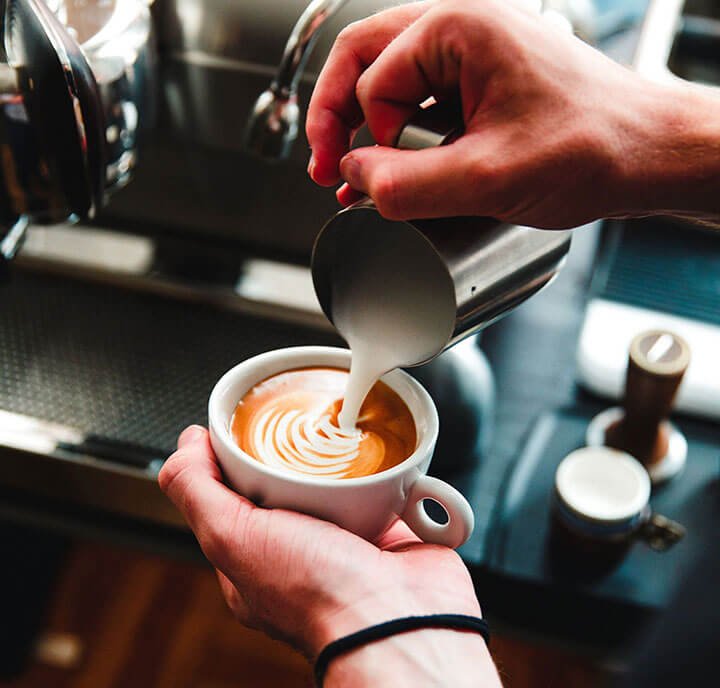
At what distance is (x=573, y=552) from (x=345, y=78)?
0.48m

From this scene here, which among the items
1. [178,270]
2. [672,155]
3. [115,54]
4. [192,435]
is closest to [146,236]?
[178,270]

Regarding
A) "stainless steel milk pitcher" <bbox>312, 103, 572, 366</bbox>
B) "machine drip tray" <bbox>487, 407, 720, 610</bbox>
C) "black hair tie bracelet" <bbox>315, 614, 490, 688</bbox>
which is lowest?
"machine drip tray" <bbox>487, 407, 720, 610</bbox>

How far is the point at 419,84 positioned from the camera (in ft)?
1.86

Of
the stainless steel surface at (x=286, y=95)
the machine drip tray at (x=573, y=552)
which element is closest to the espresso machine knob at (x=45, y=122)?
the stainless steel surface at (x=286, y=95)

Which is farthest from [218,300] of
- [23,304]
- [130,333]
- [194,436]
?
[194,436]

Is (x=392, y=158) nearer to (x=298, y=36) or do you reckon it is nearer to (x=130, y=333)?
(x=298, y=36)

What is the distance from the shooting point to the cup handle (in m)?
0.60

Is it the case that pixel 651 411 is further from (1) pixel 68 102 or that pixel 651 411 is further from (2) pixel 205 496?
(1) pixel 68 102

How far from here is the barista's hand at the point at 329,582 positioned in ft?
1.87

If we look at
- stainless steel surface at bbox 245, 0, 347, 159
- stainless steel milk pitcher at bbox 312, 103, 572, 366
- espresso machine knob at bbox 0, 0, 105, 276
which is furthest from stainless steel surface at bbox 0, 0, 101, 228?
stainless steel milk pitcher at bbox 312, 103, 572, 366

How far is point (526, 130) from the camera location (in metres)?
0.53

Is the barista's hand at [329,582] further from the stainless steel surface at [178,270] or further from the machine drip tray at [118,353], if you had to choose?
the stainless steel surface at [178,270]

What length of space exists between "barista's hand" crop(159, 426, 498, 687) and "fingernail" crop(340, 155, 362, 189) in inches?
8.6

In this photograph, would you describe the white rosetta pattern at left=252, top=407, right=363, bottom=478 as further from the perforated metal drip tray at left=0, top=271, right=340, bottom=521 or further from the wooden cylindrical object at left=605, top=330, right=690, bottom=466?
the wooden cylindrical object at left=605, top=330, right=690, bottom=466
